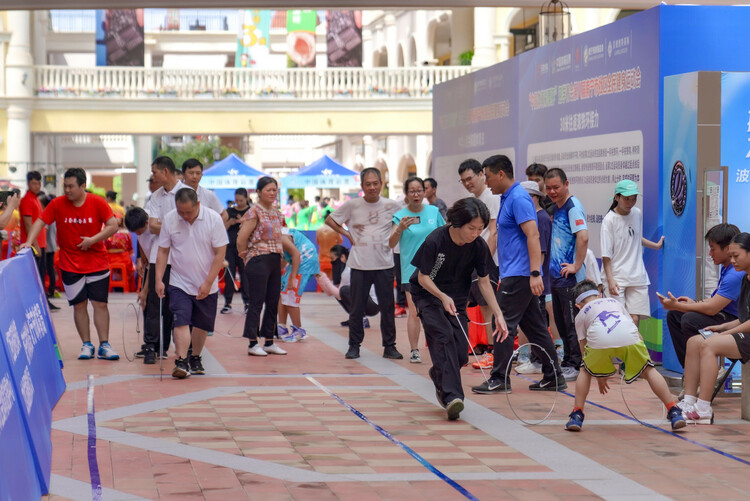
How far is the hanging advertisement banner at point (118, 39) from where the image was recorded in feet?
104

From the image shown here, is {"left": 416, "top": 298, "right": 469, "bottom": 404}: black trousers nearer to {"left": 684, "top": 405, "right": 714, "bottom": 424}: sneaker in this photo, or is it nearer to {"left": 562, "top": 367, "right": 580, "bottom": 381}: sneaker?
{"left": 684, "top": 405, "right": 714, "bottom": 424}: sneaker

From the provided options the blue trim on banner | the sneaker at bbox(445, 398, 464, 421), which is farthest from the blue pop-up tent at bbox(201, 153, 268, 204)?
the sneaker at bbox(445, 398, 464, 421)

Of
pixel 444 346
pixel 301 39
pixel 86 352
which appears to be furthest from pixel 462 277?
pixel 301 39

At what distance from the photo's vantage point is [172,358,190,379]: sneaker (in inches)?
381

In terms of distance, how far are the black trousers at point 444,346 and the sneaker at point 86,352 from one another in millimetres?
4271

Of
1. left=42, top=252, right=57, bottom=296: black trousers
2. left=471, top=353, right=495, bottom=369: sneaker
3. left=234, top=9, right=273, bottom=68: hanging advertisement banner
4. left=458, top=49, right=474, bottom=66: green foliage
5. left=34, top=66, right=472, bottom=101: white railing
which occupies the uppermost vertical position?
left=234, top=9, right=273, bottom=68: hanging advertisement banner

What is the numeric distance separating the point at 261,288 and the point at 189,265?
153 cm

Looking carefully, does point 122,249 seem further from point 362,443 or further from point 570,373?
point 362,443

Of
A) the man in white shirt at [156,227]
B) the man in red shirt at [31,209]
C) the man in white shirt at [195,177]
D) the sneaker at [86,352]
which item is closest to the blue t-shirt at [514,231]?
the man in white shirt at [156,227]

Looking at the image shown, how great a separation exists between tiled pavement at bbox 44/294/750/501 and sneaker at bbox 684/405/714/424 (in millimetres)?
103

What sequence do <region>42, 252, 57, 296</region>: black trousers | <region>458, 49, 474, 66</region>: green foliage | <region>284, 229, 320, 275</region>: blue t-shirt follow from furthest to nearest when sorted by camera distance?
<region>458, 49, 474, 66</region>: green foliage → <region>42, 252, 57, 296</region>: black trousers → <region>284, 229, 320, 275</region>: blue t-shirt

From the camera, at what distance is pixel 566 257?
9.95 m

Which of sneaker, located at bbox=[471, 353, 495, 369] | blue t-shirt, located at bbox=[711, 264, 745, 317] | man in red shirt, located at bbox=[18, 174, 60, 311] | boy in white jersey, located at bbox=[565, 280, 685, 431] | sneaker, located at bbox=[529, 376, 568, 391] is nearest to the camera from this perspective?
boy in white jersey, located at bbox=[565, 280, 685, 431]

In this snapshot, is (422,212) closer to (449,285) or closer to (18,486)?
(449,285)
